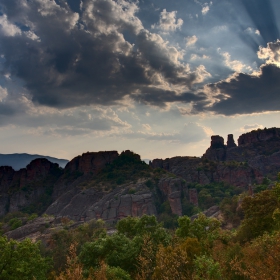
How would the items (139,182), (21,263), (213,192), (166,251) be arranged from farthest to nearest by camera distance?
(139,182) < (213,192) < (21,263) < (166,251)

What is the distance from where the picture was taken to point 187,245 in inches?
1046

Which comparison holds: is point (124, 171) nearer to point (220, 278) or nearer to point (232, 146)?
point (232, 146)

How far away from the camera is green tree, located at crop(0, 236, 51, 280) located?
26000mm

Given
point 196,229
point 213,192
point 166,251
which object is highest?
point 166,251

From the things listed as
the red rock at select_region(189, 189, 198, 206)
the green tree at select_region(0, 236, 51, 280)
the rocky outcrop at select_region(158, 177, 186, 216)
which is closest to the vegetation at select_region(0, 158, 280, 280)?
the green tree at select_region(0, 236, 51, 280)

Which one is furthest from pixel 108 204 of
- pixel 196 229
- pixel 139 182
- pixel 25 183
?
pixel 25 183

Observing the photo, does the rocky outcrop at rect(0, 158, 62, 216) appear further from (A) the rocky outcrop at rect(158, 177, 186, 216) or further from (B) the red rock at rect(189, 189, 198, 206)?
(B) the red rock at rect(189, 189, 198, 206)

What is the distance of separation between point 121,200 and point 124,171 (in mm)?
32195

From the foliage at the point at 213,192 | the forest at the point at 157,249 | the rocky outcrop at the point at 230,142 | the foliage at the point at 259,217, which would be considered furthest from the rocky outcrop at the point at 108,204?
the rocky outcrop at the point at 230,142

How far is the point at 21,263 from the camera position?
86.7 ft

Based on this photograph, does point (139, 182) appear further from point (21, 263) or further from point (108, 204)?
point (21, 263)

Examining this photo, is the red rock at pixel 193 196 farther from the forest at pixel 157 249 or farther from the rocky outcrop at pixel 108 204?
the forest at pixel 157 249

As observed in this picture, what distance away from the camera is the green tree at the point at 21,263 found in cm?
2600

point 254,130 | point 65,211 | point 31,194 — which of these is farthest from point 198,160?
point 31,194
